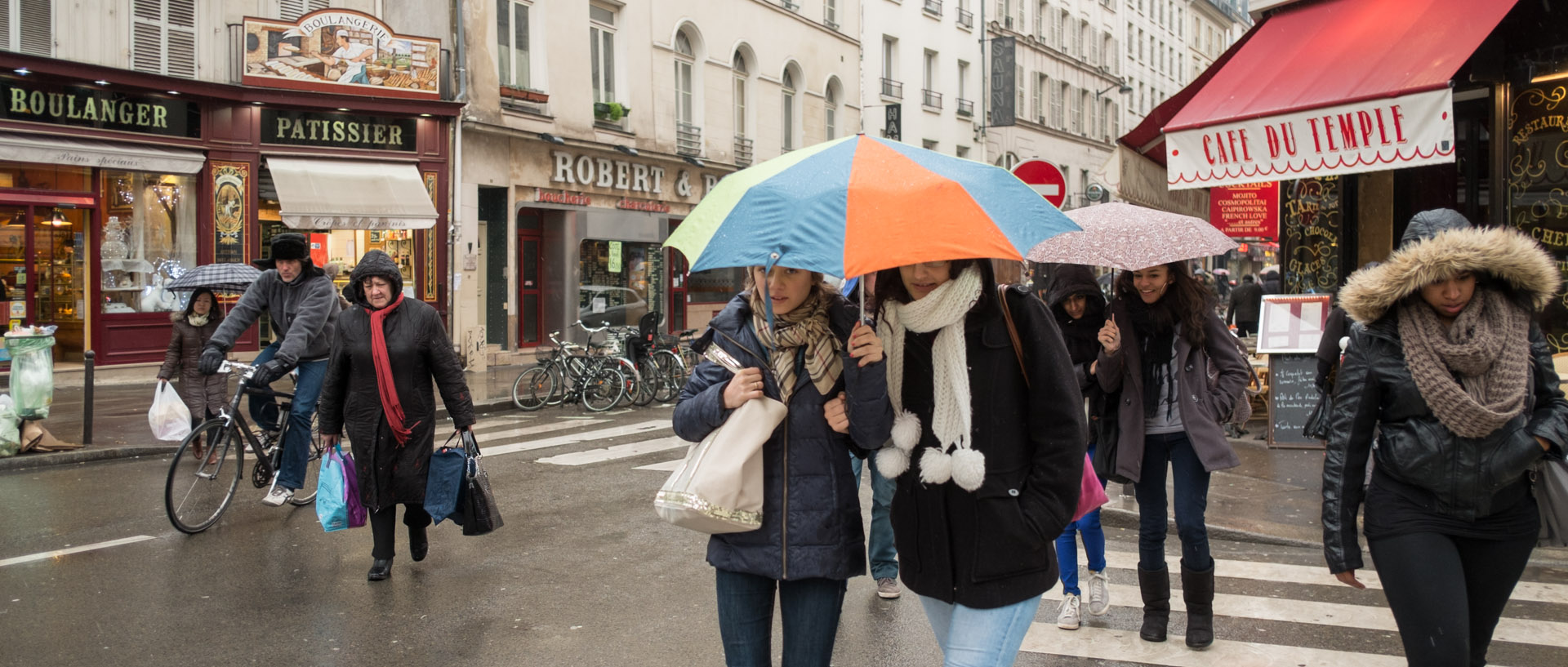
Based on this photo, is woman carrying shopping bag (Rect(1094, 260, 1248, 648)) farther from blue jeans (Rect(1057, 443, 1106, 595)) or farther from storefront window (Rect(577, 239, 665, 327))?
storefront window (Rect(577, 239, 665, 327))

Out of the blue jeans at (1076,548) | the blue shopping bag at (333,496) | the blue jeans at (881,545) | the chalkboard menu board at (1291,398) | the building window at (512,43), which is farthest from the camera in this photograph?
the building window at (512,43)

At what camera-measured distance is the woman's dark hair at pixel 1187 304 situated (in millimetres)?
4953

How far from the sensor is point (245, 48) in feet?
57.9

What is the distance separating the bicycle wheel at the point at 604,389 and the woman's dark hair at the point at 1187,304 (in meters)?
10.5

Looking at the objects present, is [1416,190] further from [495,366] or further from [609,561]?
[495,366]

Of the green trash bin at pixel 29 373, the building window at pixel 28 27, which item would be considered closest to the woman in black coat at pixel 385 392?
the green trash bin at pixel 29 373

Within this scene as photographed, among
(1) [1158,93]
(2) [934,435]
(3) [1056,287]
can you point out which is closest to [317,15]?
(3) [1056,287]

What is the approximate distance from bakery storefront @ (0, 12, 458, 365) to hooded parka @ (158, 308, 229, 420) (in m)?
6.23

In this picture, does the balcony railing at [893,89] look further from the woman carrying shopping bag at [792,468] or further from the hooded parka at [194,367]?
the woman carrying shopping bag at [792,468]

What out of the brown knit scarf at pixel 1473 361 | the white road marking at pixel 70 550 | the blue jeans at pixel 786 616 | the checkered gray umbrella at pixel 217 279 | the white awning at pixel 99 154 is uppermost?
the white awning at pixel 99 154

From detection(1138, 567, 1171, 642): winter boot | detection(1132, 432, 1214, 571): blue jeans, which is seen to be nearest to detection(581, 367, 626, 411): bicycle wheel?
detection(1138, 567, 1171, 642): winter boot

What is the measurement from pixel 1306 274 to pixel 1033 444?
9.19 meters

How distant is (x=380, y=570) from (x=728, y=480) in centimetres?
372

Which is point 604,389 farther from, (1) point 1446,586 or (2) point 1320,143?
(1) point 1446,586
